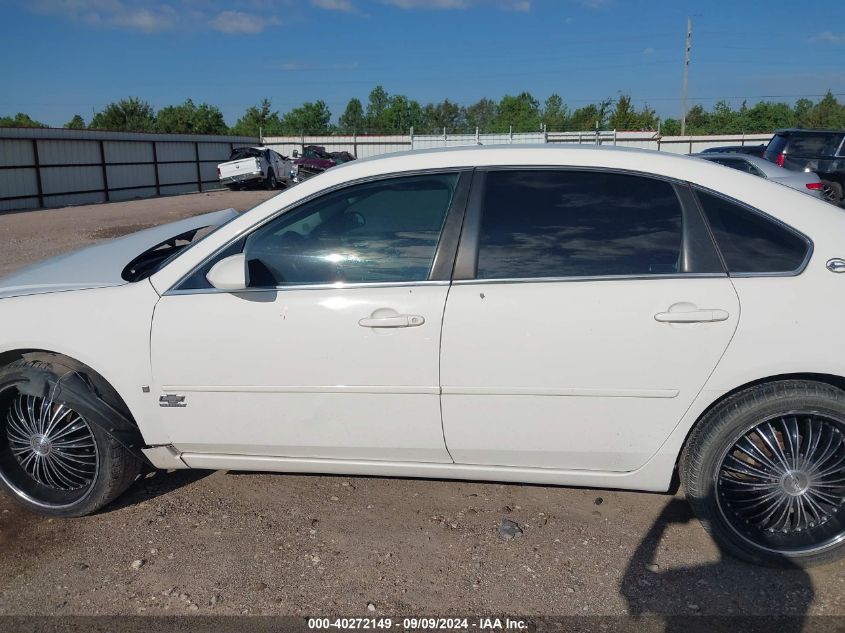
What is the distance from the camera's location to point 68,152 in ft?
83.4

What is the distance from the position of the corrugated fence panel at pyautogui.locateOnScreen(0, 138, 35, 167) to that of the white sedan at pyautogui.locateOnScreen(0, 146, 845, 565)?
75.0ft

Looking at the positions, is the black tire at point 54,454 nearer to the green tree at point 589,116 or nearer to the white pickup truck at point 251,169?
the white pickup truck at point 251,169

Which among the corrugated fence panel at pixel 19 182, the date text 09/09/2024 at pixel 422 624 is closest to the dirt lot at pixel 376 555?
the date text 09/09/2024 at pixel 422 624

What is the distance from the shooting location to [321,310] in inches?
121

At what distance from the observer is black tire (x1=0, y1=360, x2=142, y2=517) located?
340 centimetres

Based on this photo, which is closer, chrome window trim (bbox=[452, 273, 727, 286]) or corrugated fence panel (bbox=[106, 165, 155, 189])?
chrome window trim (bbox=[452, 273, 727, 286])

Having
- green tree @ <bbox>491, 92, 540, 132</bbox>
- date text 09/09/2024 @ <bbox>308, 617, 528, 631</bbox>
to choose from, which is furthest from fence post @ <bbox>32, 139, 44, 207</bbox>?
green tree @ <bbox>491, 92, 540, 132</bbox>

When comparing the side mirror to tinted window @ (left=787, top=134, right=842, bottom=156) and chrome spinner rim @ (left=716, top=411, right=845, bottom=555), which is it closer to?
chrome spinner rim @ (left=716, top=411, right=845, bottom=555)

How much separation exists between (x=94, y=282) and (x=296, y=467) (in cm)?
132

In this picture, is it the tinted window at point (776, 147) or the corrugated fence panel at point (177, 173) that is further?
the corrugated fence panel at point (177, 173)

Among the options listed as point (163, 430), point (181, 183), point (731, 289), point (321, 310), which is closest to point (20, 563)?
point (163, 430)

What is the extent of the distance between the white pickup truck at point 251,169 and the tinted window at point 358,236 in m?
27.3

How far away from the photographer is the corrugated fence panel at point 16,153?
22.5 meters

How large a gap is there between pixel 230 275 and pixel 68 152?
26010 millimetres
